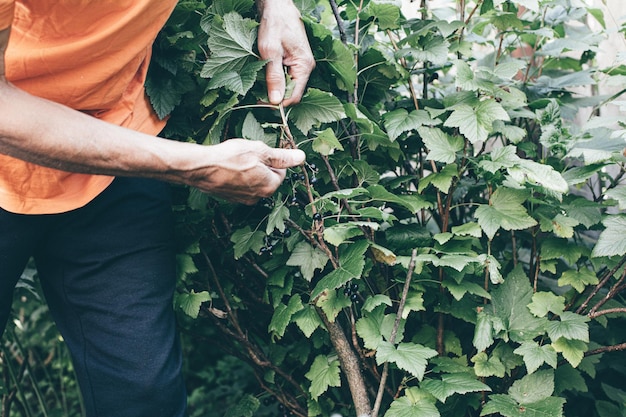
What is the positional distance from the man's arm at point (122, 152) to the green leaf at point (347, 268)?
0.22 metres

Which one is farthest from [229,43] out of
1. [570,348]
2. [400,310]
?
[570,348]

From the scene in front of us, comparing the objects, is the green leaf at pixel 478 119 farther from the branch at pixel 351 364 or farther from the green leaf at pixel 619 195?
the branch at pixel 351 364

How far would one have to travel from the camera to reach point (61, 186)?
1212 mm

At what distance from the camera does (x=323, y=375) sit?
1.43 metres

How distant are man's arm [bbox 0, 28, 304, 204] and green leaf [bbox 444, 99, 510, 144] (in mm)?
379

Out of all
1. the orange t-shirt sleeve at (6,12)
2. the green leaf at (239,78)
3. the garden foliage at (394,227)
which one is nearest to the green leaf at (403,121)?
the garden foliage at (394,227)

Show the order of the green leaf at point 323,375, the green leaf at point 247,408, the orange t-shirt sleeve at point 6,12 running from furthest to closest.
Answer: the green leaf at point 247,408 → the green leaf at point 323,375 → the orange t-shirt sleeve at point 6,12

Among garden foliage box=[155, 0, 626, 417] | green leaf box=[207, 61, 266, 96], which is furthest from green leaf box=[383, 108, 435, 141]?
green leaf box=[207, 61, 266, 96]

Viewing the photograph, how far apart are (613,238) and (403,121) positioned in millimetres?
526

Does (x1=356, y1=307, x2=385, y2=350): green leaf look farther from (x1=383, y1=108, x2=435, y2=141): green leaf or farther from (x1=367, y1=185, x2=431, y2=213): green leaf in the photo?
(x1=383, y1=108, x2=435, y2=141): green leaf

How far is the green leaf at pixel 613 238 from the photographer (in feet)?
4.22

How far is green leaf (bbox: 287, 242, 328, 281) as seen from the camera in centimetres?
132

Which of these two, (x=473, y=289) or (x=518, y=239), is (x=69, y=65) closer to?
(x=473, y=289)

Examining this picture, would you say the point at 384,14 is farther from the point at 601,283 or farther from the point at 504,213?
the point at 601,283
